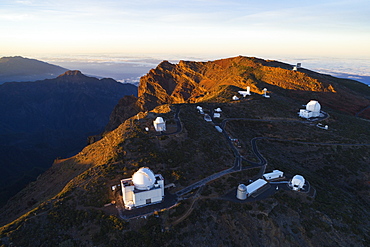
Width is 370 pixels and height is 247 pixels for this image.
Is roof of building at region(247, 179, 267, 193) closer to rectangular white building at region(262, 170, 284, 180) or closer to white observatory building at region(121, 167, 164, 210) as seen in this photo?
rectangular white building at region(262, 170, 284, 180)

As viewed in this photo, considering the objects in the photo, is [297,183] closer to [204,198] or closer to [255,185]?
[255,185]

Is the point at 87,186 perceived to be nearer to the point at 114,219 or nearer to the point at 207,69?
A: the point at 114,219

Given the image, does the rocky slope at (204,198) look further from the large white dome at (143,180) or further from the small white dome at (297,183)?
the large white dome at (143,180)

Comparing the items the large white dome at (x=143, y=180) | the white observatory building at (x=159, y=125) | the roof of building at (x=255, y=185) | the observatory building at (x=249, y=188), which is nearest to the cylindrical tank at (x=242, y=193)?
the observatory building at (x=249, y=188)

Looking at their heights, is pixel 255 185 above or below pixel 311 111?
below

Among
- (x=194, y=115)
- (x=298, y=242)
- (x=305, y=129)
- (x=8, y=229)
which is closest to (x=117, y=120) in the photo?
(x=194, y=115)

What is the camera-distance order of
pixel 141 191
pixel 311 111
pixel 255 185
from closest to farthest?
1. pixel 141 191
2. pixel 255 185
3. pixel 311 111

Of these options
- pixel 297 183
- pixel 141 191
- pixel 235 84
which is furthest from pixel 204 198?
pixel 235 84
